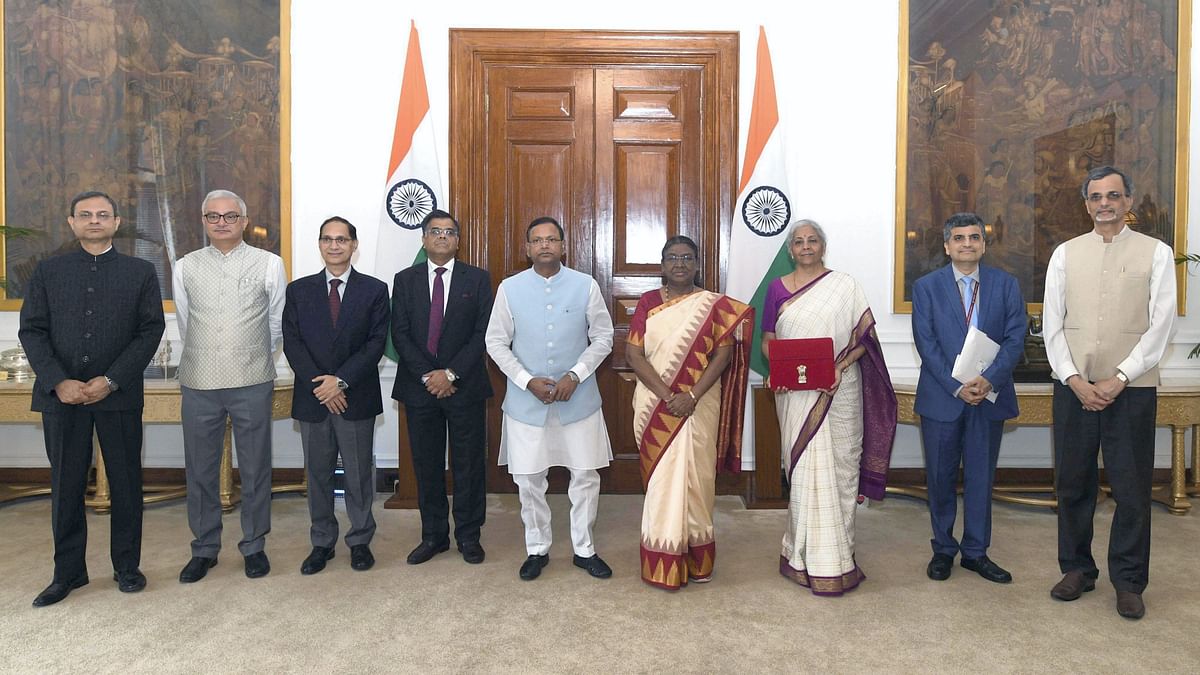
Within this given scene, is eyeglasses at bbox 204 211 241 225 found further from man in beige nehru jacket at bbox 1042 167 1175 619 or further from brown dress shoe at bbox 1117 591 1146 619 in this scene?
brown dress shoe at bbox 1117 591 1146 619

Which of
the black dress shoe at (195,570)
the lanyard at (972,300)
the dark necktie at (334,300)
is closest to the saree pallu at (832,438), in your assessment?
the lanyard at (972,300)

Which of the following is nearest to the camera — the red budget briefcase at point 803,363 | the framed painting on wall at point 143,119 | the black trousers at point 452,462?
the red budget briefcase at point 803,363

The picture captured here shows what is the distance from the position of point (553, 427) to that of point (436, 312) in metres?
0.70

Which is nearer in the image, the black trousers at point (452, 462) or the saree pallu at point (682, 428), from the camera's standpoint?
the saree pallu at point (682, 428)

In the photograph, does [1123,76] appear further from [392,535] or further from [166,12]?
[166,12]

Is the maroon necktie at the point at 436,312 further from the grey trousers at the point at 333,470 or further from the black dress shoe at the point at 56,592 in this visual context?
the black dress shoe at the point at 56,592

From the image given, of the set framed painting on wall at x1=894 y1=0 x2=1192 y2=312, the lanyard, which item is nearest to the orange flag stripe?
framed painting on wall at x1=894 y1=0 x2=1192 y2=312

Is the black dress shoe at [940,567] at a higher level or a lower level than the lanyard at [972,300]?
lower

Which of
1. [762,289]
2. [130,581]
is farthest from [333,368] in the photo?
[762,289]

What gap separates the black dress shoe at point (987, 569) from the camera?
10.4ft

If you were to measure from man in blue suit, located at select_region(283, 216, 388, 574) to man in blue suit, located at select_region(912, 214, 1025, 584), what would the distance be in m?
2.30

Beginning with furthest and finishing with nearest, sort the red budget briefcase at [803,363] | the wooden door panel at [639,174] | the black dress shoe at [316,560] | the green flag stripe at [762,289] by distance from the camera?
the wooden door panel at [639,174]
the green flag stripe at [762,289]
the black dress shoe at [316,560]
the red budget briefcase at [803,363]

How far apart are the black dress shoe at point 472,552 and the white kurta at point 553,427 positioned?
16.6 inches

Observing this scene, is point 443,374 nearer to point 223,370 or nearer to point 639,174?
point 223,370
